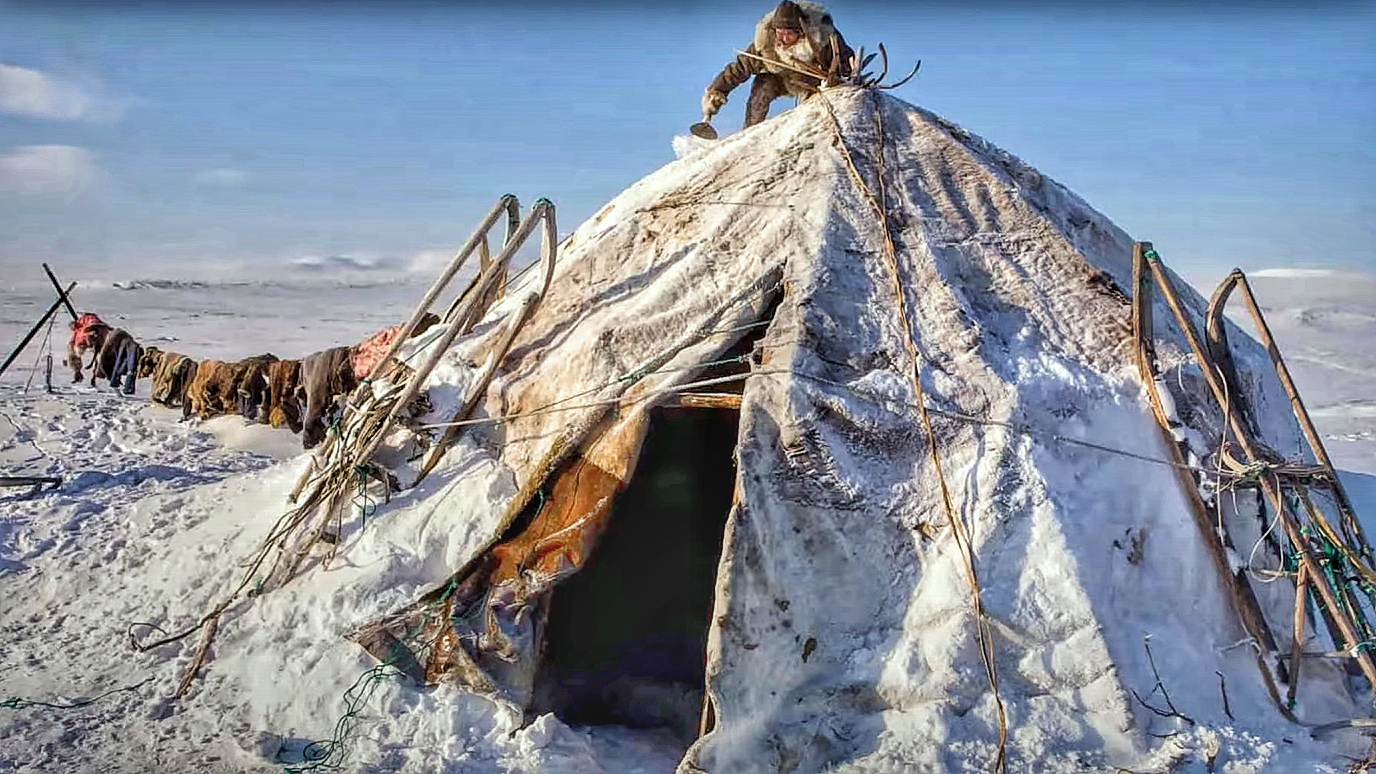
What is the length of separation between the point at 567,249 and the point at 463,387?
100 cm

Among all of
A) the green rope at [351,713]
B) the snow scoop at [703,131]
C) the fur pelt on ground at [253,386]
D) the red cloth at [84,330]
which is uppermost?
the snow scoop at [703,131]

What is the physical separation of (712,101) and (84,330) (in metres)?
4.55

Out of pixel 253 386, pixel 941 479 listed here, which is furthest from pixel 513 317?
pixel 253 386

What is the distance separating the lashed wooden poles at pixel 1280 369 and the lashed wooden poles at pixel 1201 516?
0.26 m

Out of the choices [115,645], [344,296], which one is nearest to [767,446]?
[115,645]

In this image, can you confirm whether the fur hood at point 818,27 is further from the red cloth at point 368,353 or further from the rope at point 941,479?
the red cloth at point 368,353

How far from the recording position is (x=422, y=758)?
3844 mm

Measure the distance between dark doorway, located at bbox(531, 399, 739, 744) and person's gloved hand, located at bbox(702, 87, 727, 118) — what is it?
90.8 inches

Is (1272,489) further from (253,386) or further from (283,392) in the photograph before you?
(253,386)

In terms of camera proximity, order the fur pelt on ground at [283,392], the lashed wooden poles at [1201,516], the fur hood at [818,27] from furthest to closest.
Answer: the fur pelt on ground at [283,392] → the fur hood at [818,27] → the lashed wooden poles at [1201,516]

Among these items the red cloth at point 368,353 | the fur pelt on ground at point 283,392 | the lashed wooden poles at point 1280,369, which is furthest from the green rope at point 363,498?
the lashed wooden poles at point 1280,369

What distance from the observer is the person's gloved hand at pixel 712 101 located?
6305 millimetres

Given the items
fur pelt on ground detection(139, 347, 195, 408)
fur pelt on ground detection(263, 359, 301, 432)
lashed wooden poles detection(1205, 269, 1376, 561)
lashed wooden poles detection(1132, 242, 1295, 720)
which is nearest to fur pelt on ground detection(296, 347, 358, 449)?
fur pelt on ground detection(263, 359, 301, 432)

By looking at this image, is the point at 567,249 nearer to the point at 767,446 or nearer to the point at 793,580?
the point at 767,446
